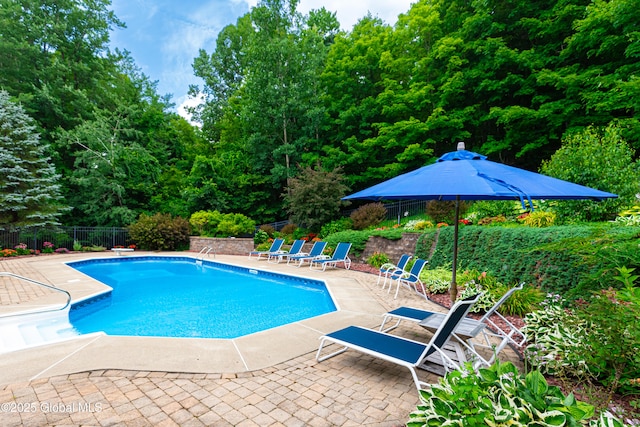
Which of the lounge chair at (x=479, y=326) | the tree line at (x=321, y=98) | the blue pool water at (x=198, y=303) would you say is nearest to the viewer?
the lounge chair at (x=479, y=326)

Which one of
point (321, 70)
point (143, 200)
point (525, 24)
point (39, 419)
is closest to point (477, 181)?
point (39, 419)

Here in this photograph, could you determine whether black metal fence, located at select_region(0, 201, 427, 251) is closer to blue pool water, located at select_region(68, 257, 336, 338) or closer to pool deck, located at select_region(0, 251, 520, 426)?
blue pool water, located at select_region(68, 257, 336, 338)

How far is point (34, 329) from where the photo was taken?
4.90 m

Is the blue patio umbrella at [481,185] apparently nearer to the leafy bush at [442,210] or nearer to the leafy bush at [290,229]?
the leafy bush at [442,210]

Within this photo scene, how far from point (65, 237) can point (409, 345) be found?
63.0 ft

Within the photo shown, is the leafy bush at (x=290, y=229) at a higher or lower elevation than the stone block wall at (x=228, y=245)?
higher

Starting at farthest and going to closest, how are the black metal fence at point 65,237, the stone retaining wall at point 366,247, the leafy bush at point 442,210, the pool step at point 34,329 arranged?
the black metal fence at point 65,237 → the leafy bush at point 442,210 → the stone retaining wall at point 366,247 → the pool step at point 34,329

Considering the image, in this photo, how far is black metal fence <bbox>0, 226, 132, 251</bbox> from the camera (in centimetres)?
1449

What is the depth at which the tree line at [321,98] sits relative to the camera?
1366 centimetres

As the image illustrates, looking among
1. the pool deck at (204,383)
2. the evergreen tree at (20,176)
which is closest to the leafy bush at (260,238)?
the evergreen tree at (20,176)

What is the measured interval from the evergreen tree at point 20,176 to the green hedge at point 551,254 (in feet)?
59.0

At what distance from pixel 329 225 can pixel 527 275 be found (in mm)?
9147

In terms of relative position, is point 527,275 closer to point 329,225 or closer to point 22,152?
point 329,225

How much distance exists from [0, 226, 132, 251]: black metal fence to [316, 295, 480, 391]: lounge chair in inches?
697
